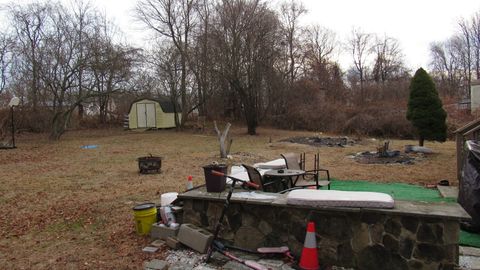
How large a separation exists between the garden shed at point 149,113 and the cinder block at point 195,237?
19.6 meters

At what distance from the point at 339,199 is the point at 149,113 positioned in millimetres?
21369

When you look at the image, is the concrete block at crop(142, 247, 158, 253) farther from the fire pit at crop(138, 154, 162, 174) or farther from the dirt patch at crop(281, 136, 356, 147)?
the dirt patch at crop(281, 136, 356, 147)

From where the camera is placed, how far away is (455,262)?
2.75 m

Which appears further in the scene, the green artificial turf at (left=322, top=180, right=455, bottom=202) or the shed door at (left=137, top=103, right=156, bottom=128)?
the shed door at (left=137, top=103, right=156, bottom=128)

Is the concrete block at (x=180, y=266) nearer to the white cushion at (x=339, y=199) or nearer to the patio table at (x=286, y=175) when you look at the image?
the white cushion at (x=339, y=199)

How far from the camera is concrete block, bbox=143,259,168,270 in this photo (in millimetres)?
3062

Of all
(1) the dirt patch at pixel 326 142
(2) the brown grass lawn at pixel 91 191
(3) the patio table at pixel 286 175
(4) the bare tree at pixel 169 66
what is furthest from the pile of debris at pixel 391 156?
(4) the bare tree at pixel 169 66

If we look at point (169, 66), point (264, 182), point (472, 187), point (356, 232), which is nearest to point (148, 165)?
point (264, 182)

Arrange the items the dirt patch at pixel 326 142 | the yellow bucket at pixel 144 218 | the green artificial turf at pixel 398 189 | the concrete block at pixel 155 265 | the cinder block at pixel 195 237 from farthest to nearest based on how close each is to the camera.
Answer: the dirt patch at pixel 326 142 < the green artificial turf at pixel 398 189 < the yellow bucket at pixel 144 218 < the cinder block at pixel 195 237 < the concrete block at pixel 155 265

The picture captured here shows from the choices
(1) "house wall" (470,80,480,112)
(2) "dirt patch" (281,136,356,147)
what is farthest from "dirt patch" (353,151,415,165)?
(1) "house wall" (470,80,480,112)

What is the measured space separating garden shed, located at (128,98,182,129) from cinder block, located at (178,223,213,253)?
19625mm

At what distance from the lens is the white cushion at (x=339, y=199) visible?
9.62 ft

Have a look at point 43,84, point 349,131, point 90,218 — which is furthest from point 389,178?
point 43,84

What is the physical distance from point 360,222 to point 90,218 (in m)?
3.38
